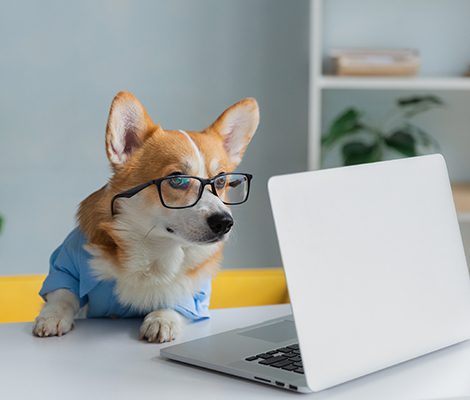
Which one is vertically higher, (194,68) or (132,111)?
(132,111)

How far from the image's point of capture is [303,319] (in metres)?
0.87

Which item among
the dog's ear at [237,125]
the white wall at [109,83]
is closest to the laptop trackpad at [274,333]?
the dog's ear at [237,125]

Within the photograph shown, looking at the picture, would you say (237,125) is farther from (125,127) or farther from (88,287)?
(88,287)

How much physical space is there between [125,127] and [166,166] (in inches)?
3.8

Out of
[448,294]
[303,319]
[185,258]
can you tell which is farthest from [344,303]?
[185,258]

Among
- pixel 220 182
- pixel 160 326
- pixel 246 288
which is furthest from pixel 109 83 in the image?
pixel 160 326

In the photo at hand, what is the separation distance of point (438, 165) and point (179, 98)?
71.3 inches

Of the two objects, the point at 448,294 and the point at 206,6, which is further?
the point at 206,6

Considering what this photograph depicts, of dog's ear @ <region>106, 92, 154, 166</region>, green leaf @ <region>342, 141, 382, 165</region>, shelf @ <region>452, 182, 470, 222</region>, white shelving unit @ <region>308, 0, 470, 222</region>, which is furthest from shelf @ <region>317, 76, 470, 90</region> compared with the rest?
dog's ear @ <region>106, 92, 154, 166</region>

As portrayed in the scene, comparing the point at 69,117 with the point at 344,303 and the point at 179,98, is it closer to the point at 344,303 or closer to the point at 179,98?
the point at 179,98

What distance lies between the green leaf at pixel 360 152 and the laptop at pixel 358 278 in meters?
1.60

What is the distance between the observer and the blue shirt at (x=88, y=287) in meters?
1.31

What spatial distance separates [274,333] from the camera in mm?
1161

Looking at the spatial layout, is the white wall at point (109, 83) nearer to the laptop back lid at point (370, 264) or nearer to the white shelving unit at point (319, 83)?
the white shelving unit at point (319, 83)
